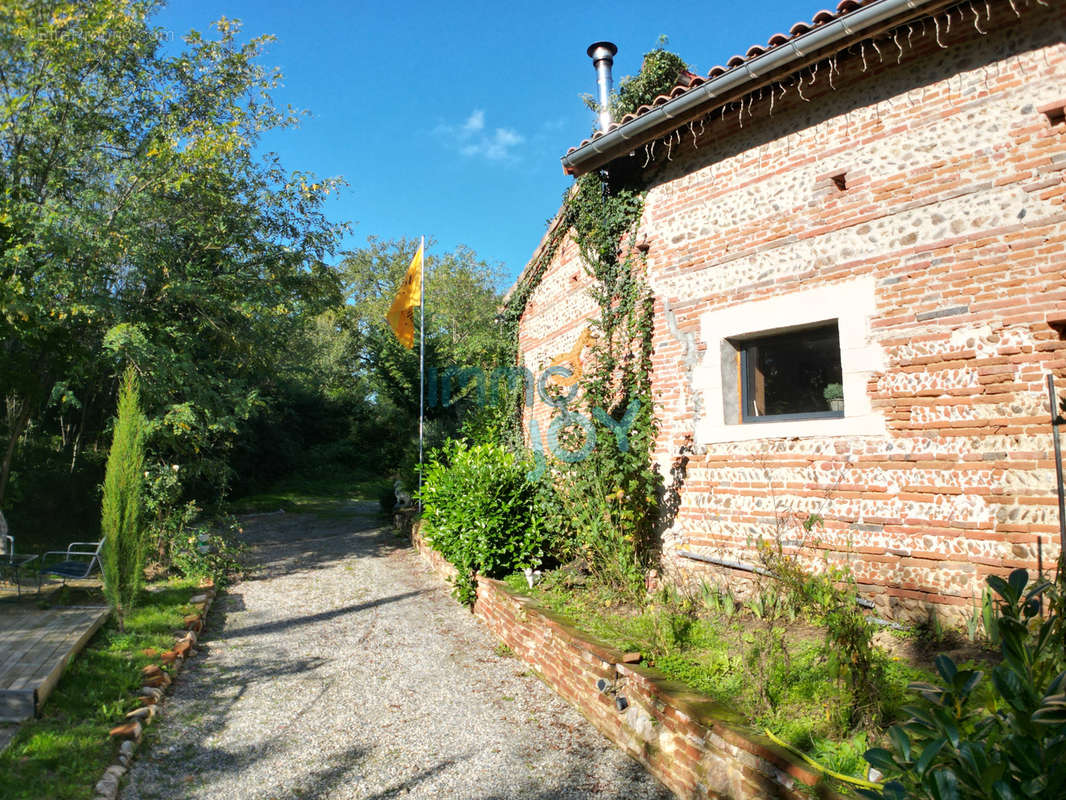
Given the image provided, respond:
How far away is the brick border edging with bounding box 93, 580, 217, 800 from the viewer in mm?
4355

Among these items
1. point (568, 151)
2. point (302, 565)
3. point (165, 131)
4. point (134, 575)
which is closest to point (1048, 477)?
point (568, 151)

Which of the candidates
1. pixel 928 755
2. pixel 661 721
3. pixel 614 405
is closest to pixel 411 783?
pixel 661 721

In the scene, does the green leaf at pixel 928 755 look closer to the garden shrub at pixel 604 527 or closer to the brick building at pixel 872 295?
the brick building at pixel 872 295

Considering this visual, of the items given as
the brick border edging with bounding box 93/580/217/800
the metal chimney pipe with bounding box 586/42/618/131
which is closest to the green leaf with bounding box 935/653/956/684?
the brick border edging with bounding box 93/580/217/800

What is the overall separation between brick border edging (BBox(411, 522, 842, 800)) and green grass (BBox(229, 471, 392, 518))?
12.4 metres

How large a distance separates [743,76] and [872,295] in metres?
2.18

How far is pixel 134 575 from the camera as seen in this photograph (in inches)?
283

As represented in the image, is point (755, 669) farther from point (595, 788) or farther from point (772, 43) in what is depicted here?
point (772, 43)

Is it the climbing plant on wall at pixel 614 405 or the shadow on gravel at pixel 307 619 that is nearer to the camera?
the climbing plant on wall at pixel 614 405

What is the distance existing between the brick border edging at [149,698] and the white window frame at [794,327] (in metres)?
5.21

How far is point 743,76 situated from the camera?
5910mm

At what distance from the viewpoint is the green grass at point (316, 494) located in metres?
19.8

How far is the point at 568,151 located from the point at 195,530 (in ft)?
26.2

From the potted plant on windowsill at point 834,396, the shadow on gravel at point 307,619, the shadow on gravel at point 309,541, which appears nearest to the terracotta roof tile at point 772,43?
the potted plant on windowsill at point 834,396
